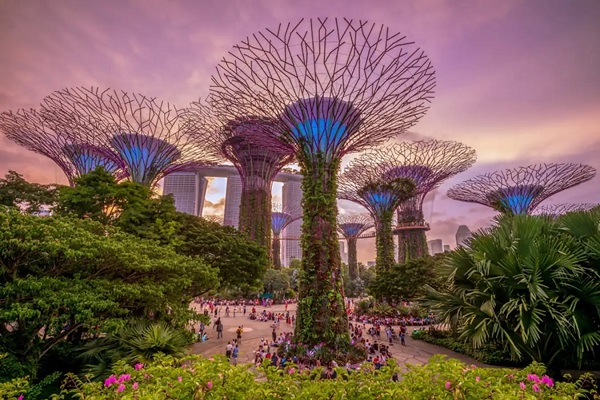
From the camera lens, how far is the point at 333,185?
16.1 m

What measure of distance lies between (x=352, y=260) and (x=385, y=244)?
3034 cm

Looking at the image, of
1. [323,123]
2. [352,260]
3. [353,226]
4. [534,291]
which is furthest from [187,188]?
[534,291]

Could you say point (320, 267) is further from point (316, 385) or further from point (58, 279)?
point (316, 385)

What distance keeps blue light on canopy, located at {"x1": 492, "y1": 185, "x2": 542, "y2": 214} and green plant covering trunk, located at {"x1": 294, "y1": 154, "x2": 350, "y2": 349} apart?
3651 centimetres

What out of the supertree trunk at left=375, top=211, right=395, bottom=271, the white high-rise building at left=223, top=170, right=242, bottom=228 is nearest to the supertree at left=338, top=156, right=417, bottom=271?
the supertree trunk at left=375, top=211, right=395, bottom=271

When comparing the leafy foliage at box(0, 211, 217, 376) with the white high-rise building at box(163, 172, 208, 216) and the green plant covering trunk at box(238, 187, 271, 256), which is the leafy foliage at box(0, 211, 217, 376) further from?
the white high-rise building at box(163, 172, 208, 216)

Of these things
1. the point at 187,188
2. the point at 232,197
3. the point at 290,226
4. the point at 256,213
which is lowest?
the point at 256,213

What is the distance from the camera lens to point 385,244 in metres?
34.5

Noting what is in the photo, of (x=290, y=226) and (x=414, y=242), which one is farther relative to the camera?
(x=290, y=226)

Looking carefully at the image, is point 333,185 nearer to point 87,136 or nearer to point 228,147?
point 87,136

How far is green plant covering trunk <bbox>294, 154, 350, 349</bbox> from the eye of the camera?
45.5ft

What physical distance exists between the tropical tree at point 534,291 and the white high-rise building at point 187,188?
481ft

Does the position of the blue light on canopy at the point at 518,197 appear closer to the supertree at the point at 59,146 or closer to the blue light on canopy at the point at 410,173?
the blue light on canopy at the point at 410,173

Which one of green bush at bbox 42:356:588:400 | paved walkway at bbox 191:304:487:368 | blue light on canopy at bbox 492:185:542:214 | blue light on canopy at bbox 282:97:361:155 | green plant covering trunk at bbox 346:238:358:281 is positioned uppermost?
blue light on canopy at bbox 492:185:542:214
